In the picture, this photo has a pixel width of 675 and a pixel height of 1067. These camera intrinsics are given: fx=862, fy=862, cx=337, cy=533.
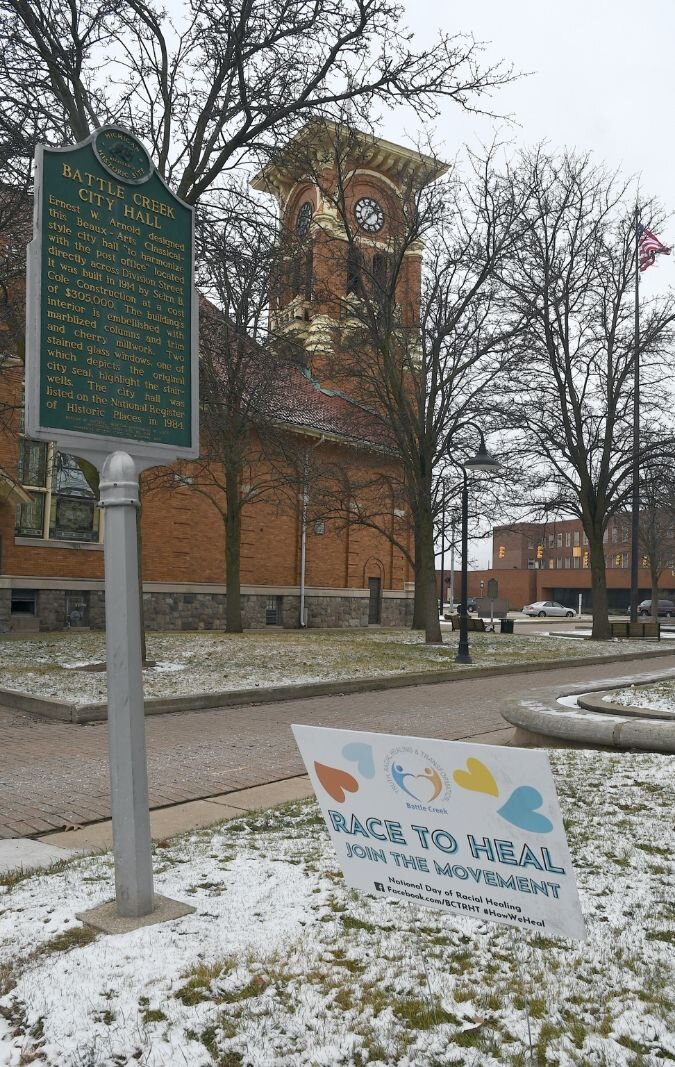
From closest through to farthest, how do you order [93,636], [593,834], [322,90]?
[593,834] < [322,90] < [93,636]

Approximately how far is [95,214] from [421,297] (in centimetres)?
2337

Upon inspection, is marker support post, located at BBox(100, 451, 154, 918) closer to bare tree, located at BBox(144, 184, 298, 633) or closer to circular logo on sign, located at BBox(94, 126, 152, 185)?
circular logo on sign, located at BBox(94, 126, 152, 185)

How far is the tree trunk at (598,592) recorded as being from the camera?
3162 cm

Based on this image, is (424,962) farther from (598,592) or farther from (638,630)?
(638,630)

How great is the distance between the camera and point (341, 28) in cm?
1580

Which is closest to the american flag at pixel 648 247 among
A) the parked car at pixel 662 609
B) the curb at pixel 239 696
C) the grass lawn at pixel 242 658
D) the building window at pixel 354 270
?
the building window at pixel 354 270

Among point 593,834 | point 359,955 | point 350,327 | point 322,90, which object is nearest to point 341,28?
point 322,90

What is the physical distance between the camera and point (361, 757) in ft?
12.1

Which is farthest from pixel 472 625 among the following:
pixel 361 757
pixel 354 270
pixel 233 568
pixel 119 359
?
pixel 361 757

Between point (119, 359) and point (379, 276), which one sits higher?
point (379, 276)

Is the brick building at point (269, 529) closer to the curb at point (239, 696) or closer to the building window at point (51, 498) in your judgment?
the building window at point (51, 498)

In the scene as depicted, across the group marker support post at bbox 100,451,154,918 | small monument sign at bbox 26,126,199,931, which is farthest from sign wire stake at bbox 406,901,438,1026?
marker support post at bbox 100,451,154,918

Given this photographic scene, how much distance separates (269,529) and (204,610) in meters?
5.13

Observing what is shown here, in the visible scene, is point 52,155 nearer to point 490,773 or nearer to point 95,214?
point 95,214
